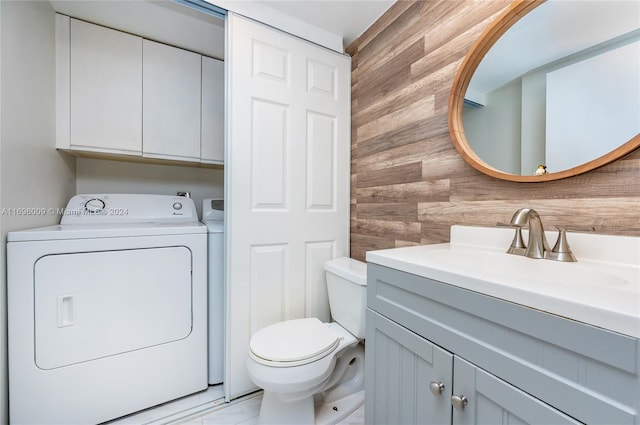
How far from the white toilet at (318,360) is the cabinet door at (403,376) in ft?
0.99

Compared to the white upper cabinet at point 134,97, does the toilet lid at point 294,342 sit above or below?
below

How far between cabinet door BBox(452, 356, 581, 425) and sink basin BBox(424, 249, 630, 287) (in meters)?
0.24

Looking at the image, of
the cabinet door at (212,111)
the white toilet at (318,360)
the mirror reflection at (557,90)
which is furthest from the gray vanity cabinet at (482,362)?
the cabinet door at (212,111)

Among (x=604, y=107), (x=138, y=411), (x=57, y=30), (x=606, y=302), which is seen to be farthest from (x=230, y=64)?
(x=138, y=411)

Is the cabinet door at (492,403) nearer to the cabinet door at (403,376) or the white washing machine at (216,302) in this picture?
the cabinet door at (403,376)

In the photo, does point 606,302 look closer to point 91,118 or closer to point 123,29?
point 91,118

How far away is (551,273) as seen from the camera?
2.54ft

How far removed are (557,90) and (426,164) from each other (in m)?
0.54

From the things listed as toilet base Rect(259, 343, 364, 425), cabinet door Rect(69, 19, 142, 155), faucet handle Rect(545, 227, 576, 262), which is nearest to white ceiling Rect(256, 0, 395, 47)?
cabinet door Rect(69, 19, 142, 155)

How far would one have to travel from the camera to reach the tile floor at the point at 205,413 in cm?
137

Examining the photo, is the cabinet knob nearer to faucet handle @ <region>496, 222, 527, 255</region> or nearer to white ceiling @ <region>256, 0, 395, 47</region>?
faucet handle @ <region>496, 222, 527, 255</region>

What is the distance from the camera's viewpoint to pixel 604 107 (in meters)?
0.84

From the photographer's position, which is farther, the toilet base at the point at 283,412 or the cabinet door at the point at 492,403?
the toilet base at the point at 283,412

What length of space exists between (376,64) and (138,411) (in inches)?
95.9
